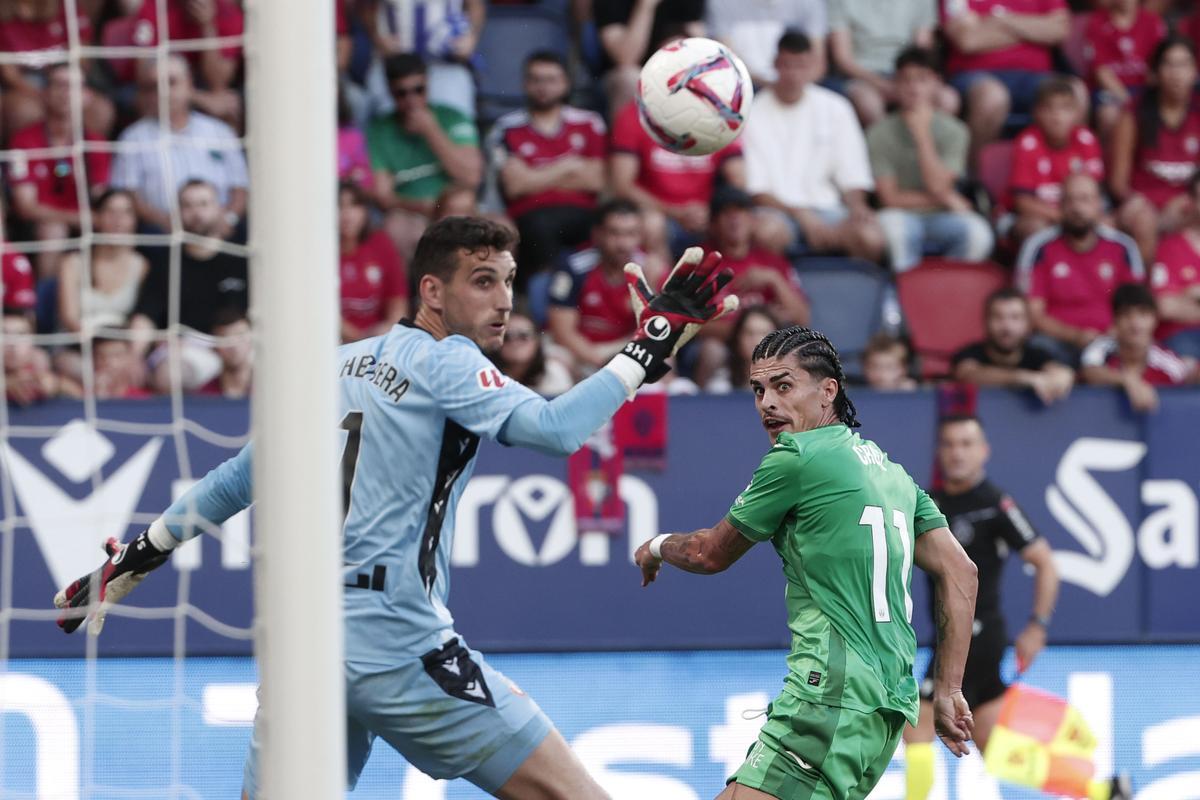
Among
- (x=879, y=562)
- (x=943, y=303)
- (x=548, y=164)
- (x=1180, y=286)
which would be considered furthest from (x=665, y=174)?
(x=879, y=562)

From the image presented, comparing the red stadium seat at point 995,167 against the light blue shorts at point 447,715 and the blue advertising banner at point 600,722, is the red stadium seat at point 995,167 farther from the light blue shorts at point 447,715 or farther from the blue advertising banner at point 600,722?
the light blue shorts at point 447,715

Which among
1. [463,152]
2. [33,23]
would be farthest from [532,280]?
[33,23]

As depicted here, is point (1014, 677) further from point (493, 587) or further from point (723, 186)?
point (723, 186)

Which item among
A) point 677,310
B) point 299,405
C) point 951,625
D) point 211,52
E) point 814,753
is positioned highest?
point 211,52

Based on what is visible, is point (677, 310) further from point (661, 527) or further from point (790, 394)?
point (661, 527)

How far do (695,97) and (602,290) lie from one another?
393 cm

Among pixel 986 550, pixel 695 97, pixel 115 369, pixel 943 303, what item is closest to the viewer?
pixel 695 97

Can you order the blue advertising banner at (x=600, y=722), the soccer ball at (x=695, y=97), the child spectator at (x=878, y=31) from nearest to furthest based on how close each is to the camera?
the soccer ball at (x=695, y=97) < the blue advertising banner at (x=600, y=722) < the child spectator at (x=878, y=31)

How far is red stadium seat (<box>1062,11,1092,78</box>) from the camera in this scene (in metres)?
11.7

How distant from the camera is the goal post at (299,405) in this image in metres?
3.71

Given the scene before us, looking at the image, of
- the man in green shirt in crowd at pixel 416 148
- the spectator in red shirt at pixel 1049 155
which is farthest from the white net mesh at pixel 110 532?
the spectator in red shirt at pixel 1049 155

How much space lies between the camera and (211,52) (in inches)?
405

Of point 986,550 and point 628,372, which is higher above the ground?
Result: point 628,372

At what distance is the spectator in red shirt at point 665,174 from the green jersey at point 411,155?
2.96ft
